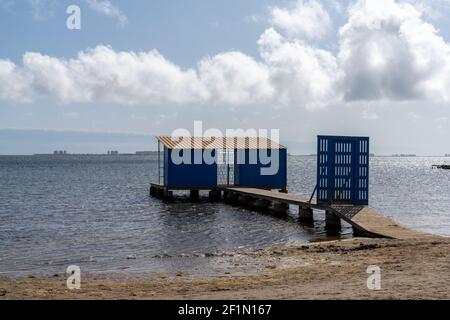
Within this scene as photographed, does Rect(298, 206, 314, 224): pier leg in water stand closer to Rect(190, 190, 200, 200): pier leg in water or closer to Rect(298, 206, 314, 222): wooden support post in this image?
Rect(298, 206, 314, 222): wooden support post

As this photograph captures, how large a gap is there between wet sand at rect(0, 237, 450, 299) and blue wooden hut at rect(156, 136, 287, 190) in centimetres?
2111

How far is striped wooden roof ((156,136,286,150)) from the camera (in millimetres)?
37656

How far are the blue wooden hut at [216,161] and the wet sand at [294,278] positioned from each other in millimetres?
21115

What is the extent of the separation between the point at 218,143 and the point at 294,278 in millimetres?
27423

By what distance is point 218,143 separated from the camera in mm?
38562

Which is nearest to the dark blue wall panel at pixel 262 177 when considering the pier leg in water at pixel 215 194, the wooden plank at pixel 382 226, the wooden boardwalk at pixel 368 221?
the pier leg in water at pixel 215 194

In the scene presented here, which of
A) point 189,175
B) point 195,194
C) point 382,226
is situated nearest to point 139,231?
point 382,226

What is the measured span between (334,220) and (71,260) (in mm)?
11171
